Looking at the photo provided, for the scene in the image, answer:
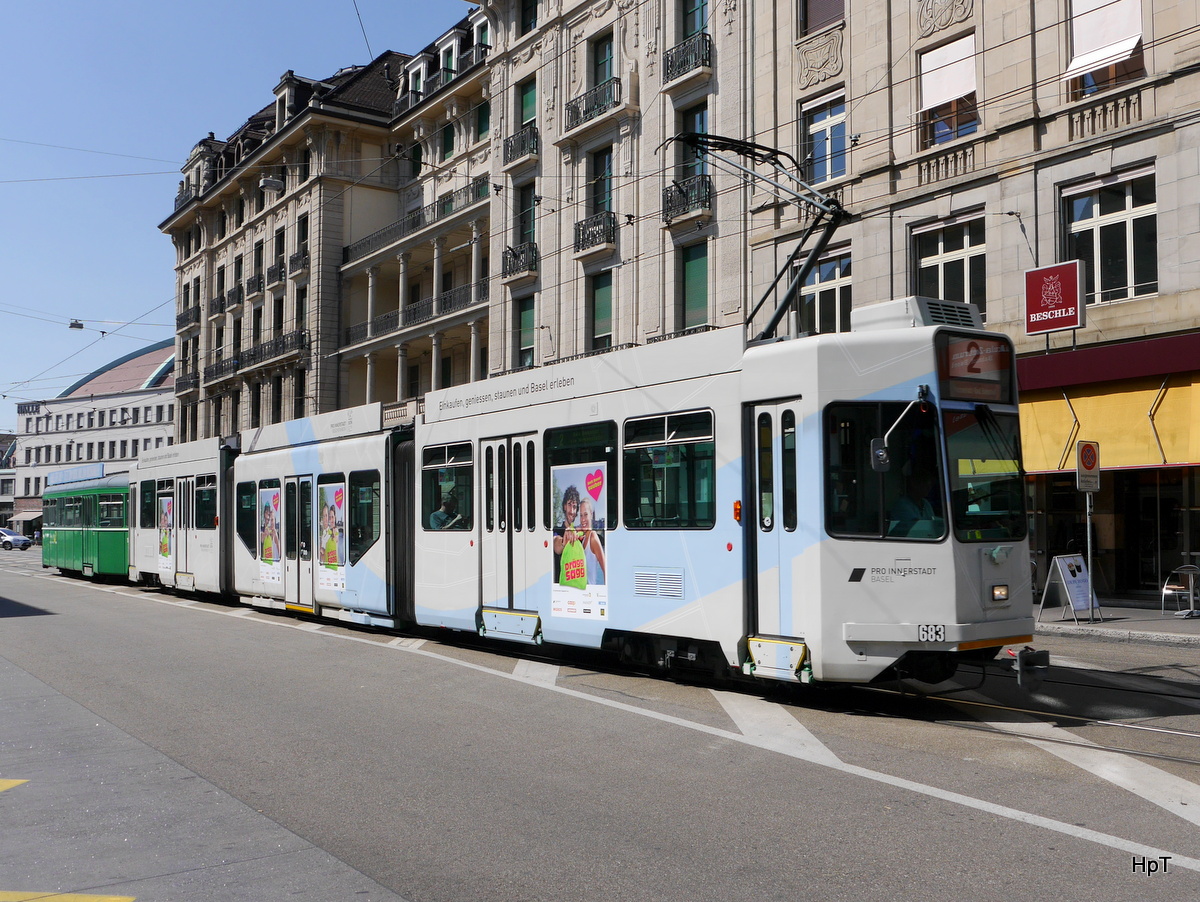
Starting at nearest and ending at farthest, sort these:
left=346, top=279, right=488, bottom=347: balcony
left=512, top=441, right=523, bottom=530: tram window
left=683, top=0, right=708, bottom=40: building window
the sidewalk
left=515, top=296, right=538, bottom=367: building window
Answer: left=512, top=441, right=523, bottom=530: tram window → the sidewalk → left=683, top=0, right=708, bottom=40: building window → left=515, top=296, right=538, bottom=367: building window → left=346, top=279, right=488, bottom=347: balcony

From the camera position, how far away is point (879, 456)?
8.38 meters

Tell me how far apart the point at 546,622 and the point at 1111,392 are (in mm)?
11297

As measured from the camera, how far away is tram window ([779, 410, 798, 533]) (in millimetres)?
9008

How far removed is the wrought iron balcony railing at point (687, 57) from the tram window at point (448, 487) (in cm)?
1496

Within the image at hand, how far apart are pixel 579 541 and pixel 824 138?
48.3 feet

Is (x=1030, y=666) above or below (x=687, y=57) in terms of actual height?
below

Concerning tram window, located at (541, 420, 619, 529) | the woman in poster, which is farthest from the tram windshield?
the woman in poster

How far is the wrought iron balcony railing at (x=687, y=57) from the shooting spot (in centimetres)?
2561

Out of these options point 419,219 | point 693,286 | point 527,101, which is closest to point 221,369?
point 419,219

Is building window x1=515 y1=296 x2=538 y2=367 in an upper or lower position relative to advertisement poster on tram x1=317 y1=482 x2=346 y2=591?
upper

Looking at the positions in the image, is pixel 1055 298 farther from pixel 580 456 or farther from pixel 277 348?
pixel 277 348

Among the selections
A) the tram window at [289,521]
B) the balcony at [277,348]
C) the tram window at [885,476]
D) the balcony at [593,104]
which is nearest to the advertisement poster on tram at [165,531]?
the tram window at [289,521]

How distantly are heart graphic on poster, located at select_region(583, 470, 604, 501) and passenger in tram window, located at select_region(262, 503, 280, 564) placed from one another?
9531mm

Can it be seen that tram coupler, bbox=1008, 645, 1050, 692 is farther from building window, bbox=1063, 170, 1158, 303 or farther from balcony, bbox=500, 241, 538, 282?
balcony, bbox=500, 241, 538, 282
